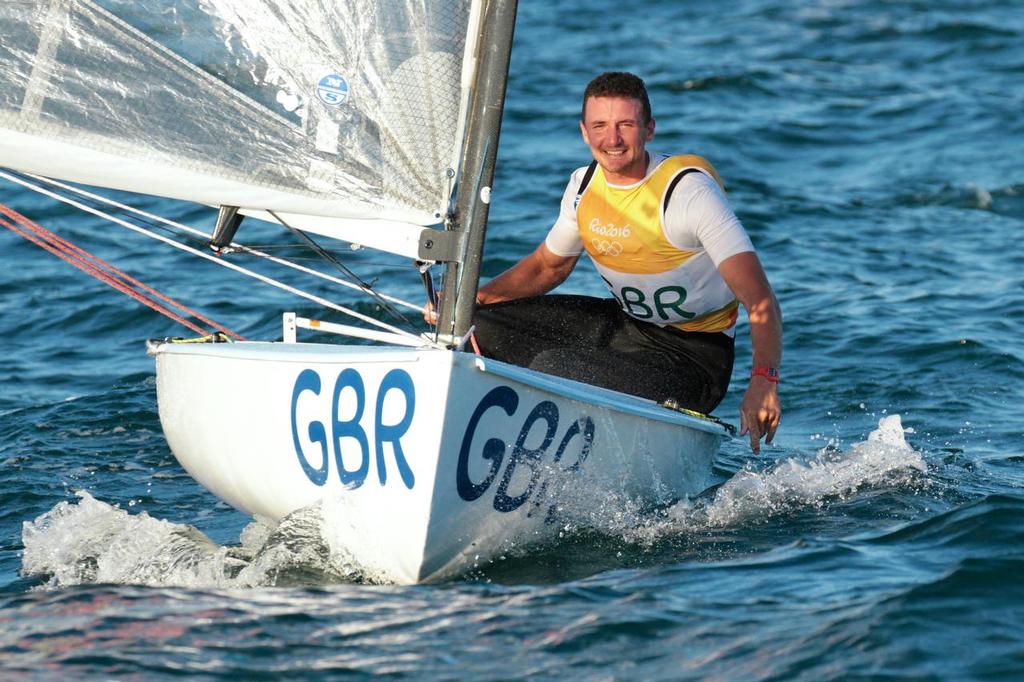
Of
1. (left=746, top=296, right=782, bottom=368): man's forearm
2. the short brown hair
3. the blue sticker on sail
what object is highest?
the short brown hair


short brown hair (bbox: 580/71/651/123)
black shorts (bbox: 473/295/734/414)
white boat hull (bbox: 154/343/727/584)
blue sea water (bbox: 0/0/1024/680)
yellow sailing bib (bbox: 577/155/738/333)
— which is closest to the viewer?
blue sea water (bbox: 0/0/1024/680)

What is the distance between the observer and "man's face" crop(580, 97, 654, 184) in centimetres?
425

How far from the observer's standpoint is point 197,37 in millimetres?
3973

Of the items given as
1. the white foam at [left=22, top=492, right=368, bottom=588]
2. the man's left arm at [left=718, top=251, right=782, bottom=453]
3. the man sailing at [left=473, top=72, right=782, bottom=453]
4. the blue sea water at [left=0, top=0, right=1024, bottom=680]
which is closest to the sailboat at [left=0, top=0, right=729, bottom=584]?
the white foam at [left=22, top=492, right=368, bottom=588]

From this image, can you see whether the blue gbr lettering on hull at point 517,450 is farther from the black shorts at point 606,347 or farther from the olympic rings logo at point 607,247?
the olympic rings logo at point 607,247

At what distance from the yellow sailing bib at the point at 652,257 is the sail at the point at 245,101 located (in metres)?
0.73

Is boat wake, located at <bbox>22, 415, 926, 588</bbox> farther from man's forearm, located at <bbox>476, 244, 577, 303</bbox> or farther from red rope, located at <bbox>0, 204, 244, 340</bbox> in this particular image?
man's forearm, located at <bbox>476, 244, 577, 303</bbox>

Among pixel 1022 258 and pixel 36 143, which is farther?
pixel 1022 258

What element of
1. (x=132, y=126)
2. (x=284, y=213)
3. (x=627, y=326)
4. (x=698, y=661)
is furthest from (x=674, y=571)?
(x=132, y=126)

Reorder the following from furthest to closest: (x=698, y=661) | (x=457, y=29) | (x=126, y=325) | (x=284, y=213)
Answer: (x=126, y=325), (x=284, y=213), (x=457, y=29), (x=698, y=661)

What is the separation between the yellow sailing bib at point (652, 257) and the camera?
4367mm

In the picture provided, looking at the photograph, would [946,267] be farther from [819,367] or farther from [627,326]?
[627,326]

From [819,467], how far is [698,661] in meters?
1.82

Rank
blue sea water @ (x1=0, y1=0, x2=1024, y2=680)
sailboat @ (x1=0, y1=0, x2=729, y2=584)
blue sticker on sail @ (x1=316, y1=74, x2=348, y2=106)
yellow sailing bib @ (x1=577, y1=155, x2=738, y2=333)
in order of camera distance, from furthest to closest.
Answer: yellow sailing bib @ (x1=577, y1=155, x2=738, y2=333)
blue sticker on sail @ (x1=316, y1=74, x2=348, y2=106)
sailboat @ (x1=0, y1=0, x2=729, y2=584)
blue sea water @ (x1=0, y1=0, x2=1024, y2=680)
